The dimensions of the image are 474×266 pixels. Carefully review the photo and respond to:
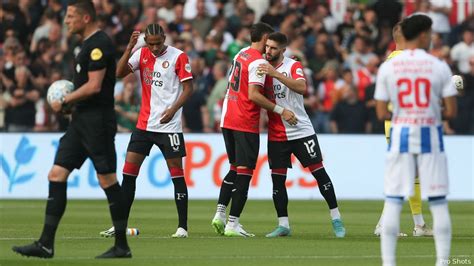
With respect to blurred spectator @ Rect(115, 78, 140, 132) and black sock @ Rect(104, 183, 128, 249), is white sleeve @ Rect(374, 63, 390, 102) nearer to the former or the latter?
black sock @ Rect(104, 183, 128, 249)

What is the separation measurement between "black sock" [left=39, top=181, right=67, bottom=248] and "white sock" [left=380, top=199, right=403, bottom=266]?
325 centimetres

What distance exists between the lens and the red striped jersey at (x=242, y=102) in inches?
591

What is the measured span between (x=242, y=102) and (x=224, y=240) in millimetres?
1821

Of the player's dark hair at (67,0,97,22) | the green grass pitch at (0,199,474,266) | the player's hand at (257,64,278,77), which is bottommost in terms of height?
the green grass pitch at (0,199,474,266)

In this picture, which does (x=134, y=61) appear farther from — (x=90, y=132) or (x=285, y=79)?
(x=90, y=132)

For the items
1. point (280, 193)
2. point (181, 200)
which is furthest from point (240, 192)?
point (181, 200)

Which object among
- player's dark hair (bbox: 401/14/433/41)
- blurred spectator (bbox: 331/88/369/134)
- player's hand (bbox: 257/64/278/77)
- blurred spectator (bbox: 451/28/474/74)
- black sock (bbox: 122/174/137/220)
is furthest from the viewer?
blurred spectator (bbox: 451/28/474/74)

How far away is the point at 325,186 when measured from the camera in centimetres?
1505

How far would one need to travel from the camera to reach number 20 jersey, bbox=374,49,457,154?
1051 centimetres

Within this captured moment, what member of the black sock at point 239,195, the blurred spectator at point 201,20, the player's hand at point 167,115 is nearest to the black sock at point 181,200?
the black sock at point 239,195

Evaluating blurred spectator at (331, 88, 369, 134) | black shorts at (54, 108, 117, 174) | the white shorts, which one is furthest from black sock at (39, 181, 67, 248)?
blurred spectator at (331, 88, 369, 134)

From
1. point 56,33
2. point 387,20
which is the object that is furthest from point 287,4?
point 56,33

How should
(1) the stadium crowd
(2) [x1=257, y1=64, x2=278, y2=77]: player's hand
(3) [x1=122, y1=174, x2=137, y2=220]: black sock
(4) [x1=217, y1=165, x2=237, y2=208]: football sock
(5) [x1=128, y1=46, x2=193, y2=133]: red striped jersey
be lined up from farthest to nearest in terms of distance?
1. (1) the stadium crowd
2. (4) [x1=217, y1=165, x2=237, y2=208]: football sock
3. (5) [x1=128, y1=46, x2=193, y2=133]: red striped jersey
4. (3) [x1=122, y1=174, x2=137, y2=220]: black sock
5. (2) [x1=257, y1=64, x2=278, y2=77]: player's hand

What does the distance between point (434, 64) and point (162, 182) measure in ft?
47.0
